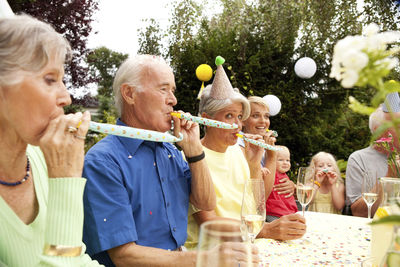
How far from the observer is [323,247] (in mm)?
1958

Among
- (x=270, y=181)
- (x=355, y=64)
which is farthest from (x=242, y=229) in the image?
(x=270, y=181)

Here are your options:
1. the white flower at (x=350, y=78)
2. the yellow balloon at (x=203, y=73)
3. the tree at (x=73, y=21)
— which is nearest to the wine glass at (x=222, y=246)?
the white flower at (x=350, y=78)

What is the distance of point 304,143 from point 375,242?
681 centimetres

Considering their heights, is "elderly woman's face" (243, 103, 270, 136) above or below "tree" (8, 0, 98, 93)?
below

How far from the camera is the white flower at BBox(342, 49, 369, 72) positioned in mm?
583

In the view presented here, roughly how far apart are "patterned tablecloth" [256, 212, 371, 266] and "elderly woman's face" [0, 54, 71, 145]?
4.15 ft

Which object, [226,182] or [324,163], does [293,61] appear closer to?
[324,163]

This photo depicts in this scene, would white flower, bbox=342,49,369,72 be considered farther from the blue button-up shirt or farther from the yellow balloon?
the yellow balloon

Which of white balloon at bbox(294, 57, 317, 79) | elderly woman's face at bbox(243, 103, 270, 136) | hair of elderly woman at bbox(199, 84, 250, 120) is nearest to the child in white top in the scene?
elderly woman's face at bbox(243, 103, 270, 136)

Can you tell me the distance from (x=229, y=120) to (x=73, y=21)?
18.9 ft

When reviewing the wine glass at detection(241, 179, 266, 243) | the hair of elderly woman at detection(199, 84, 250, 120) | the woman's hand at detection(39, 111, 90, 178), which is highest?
the hair of elderly woman at detection(199, 84, 250, 120)

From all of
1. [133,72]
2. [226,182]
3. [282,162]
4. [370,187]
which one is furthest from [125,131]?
[282,162]

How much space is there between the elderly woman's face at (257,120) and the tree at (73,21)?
469 cm

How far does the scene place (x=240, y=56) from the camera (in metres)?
8.12
